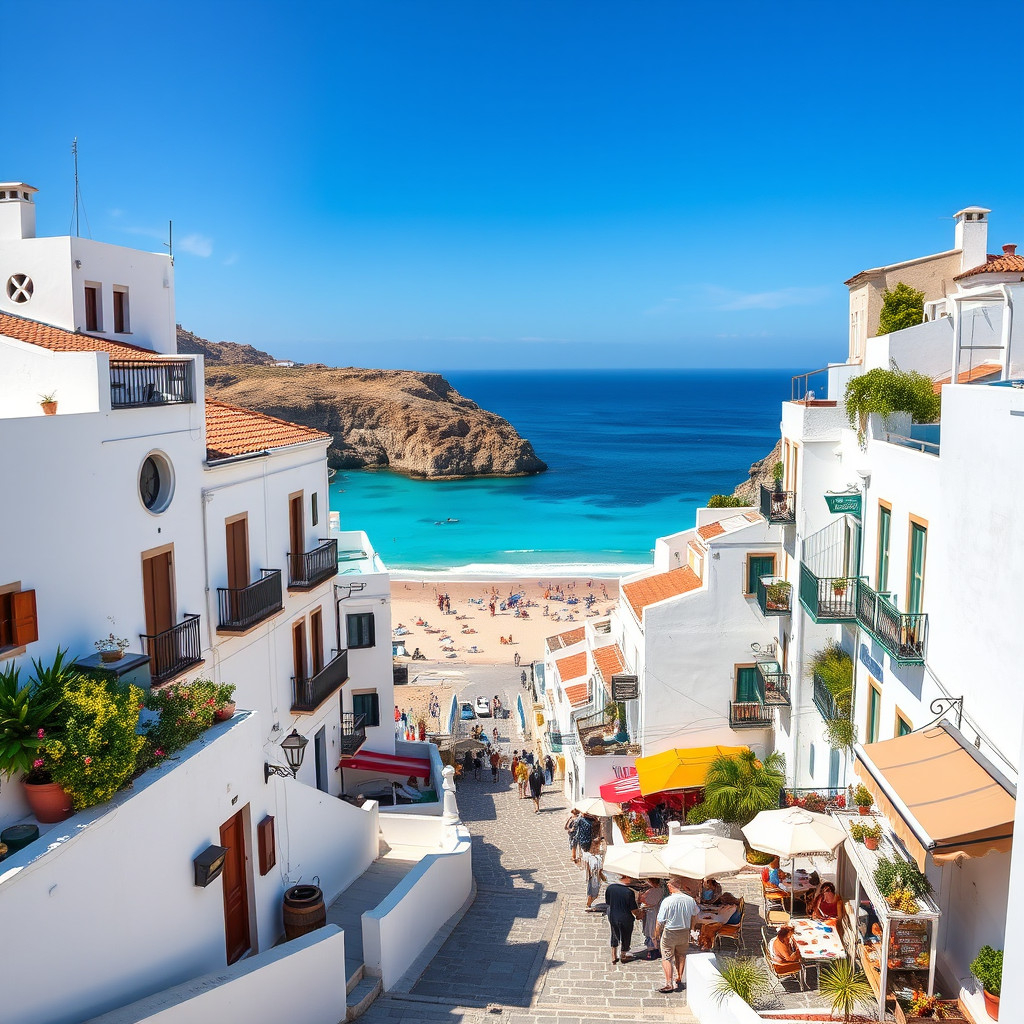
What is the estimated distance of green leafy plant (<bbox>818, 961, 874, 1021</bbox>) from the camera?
9742mm

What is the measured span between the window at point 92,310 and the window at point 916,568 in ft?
47.3

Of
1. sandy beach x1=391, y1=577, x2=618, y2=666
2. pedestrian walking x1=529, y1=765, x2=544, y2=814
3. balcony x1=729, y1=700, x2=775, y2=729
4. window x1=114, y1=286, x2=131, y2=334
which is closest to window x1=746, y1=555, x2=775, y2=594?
balcony x1=729, y1=700, x2=775, y2=729

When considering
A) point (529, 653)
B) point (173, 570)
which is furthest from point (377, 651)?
point (529, 653)

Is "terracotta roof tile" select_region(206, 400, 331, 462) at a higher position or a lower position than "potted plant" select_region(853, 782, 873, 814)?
higher

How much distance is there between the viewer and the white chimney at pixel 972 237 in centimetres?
2484

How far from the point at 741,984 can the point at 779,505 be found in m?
11.2

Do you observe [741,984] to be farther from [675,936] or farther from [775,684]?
[775,684]

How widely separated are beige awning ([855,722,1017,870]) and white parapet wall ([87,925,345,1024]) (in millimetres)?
6204

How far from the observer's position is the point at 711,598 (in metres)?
21.7

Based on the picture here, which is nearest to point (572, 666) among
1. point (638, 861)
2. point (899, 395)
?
point (638, 861)

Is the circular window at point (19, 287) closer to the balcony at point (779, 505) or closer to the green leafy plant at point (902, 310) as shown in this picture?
the balcony at point (779, 505)

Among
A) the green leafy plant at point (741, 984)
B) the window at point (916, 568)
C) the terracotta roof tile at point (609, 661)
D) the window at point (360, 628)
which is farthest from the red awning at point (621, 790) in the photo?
the window at point (916, 568)

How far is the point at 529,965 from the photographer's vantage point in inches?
507

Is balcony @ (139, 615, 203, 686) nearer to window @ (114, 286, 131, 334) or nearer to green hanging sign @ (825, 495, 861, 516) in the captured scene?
window @ (114, 286, 131, 334)
